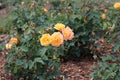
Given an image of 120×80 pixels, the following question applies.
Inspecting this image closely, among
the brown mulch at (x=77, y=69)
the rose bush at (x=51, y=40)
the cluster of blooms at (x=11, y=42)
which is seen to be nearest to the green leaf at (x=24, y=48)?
the rose bush at (x=51, y=40)

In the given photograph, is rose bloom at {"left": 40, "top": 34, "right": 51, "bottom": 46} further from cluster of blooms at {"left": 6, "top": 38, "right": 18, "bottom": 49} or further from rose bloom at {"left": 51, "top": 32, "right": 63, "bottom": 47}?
cluster of blooms at {"left": 6, "top": 38, "right": 18, "bottom": 49}

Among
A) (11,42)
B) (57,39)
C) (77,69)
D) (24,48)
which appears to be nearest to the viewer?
(57,39)

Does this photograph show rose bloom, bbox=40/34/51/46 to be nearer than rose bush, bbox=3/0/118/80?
Yes

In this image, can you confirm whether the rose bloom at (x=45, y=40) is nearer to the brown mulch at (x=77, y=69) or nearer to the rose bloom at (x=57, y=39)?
the rose bloom at (x=57, y=39)

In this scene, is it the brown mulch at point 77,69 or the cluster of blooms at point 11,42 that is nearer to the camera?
the cluster of blooms at point 11,42

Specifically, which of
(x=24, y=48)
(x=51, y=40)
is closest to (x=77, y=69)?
(x=24, y=48)

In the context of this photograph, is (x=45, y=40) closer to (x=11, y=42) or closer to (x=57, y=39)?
(x=57, y=39)

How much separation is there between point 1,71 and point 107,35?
1437 millimetres

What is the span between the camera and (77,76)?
4.23 m

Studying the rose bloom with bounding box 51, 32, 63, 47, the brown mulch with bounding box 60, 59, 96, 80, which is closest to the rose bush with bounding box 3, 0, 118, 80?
the rose bloom with bounding box 51, 32, 63, 47

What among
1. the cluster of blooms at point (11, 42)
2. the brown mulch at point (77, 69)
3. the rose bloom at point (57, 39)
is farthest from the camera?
the brown mulch at point (77, 69)

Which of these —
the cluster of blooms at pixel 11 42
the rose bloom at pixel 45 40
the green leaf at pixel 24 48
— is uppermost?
the rose bloom at pixel 45 40

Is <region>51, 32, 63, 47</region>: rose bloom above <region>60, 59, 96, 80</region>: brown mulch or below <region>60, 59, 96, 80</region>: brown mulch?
above

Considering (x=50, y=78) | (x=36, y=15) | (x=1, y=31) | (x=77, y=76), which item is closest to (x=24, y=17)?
(x=36, y=15)
